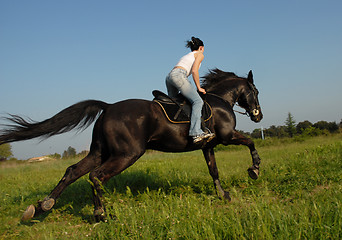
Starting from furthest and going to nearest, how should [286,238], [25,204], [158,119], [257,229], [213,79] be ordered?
[213,79] → [25,204] → [158,119] → [257,229] → [286,238]

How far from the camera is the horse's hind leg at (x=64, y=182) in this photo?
3768 mm

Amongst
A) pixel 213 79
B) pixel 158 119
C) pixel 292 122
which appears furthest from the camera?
pixel 292 122

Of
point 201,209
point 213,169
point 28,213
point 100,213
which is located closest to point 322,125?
point 213,169

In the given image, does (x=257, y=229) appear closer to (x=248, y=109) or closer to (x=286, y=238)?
(x=286, y=238)

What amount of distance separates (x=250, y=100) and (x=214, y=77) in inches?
39.8

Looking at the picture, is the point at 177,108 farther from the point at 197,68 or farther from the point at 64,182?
the point at 64,182

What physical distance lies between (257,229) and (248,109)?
4031 millimetres

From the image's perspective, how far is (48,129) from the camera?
4.46m

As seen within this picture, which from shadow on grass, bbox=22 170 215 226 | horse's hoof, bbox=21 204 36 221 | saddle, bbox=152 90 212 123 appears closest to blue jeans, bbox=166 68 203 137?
saddle, bbox=152 90 212 123

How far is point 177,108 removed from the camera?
15.0 feet

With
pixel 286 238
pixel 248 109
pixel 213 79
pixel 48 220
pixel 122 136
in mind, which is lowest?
pixel 48 220

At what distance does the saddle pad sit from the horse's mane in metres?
1.43

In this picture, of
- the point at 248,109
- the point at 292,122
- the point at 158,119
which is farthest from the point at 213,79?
the point at 292,122

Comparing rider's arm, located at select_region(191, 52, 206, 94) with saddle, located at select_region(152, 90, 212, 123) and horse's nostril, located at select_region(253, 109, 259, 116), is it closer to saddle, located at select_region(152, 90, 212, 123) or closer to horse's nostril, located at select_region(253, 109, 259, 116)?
saddle, located at select_region(152, 90, 212, 123)
